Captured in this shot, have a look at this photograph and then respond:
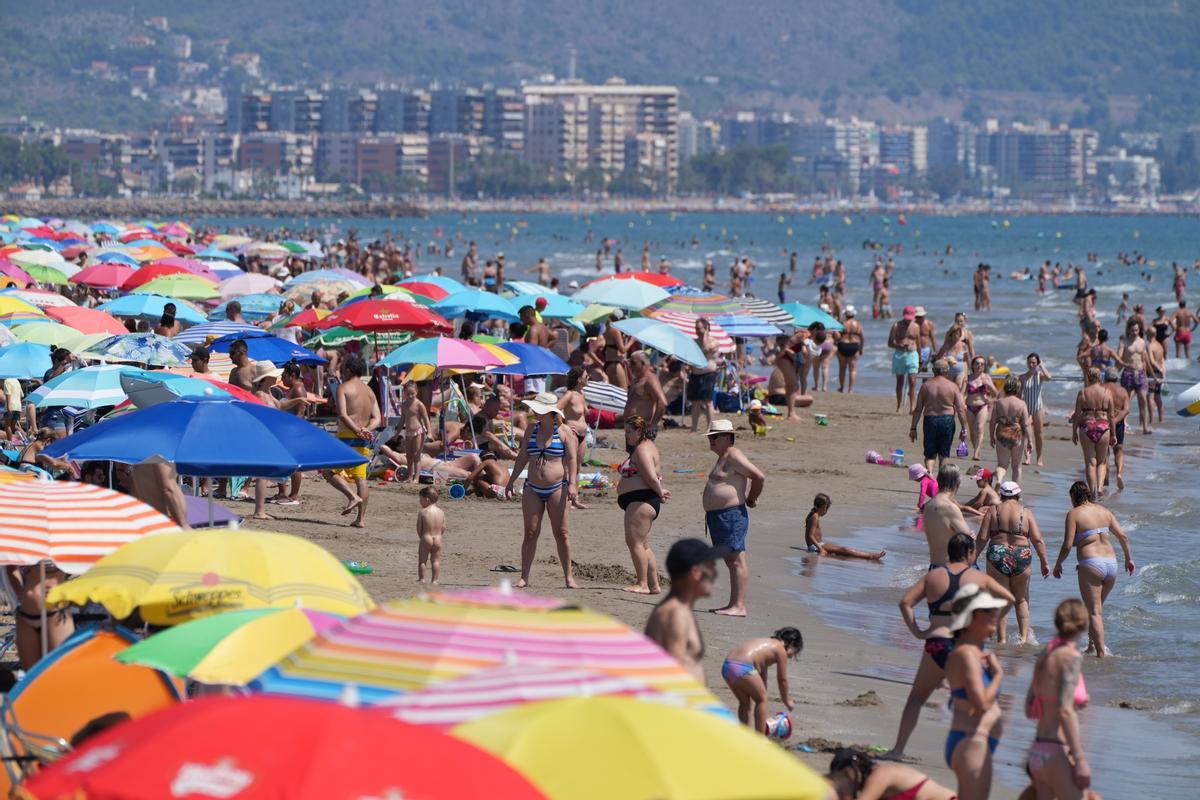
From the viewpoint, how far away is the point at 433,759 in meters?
3.88

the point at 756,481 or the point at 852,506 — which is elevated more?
the point at 756,481

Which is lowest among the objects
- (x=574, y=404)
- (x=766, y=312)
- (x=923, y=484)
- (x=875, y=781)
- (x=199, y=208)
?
(x=199, y=208)

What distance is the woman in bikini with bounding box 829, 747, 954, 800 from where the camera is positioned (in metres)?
6.58

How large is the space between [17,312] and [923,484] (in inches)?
333

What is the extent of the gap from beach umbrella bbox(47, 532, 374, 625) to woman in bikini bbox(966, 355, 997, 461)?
37.5 ft

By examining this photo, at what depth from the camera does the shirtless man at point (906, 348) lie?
20.9 meters

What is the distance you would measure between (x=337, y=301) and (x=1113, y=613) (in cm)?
1276

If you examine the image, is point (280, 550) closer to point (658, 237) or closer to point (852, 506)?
point (852, 506)

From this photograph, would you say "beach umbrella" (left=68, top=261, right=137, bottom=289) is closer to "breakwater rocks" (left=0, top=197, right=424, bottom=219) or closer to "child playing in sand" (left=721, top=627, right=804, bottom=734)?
"child playing in sand" (left=721, top=627, right=804, bottom=734)

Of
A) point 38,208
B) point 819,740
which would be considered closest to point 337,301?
point 819,740

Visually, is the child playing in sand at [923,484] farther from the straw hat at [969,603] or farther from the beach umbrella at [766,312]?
the straw hat at [969,603]

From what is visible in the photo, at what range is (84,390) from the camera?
38.9 ft

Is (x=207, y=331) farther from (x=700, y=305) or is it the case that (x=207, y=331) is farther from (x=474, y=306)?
(x=700, y=305)

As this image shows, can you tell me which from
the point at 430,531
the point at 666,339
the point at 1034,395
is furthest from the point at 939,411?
the point at 430,531
